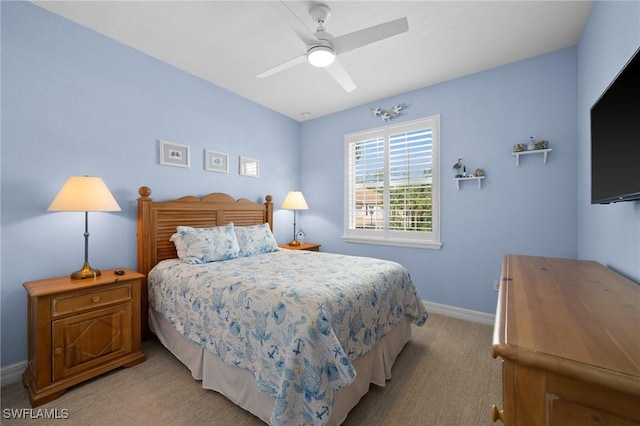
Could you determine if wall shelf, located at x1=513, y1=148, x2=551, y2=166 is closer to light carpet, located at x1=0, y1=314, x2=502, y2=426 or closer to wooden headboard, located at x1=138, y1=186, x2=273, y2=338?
light carpet, located at x1=0, y1=314, x2=502, y2=426

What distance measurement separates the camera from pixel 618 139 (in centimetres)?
124

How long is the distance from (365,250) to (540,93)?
2661mm

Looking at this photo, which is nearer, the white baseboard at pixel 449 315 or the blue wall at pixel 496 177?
the white baseboard at pixel 449 315

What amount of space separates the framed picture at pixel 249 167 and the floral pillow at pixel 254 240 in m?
0.88

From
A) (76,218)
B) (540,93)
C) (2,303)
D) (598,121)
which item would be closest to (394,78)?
(540,93)

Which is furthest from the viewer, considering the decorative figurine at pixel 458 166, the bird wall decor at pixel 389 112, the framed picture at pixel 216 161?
the bird wall decor at pixel 389 112

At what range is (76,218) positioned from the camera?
231cm

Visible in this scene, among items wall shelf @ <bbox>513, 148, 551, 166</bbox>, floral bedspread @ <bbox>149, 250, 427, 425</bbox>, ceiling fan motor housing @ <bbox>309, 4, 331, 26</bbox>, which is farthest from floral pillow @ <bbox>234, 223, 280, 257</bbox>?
wall shelf @ <bbox>513, 148, 551, 166</bbox>

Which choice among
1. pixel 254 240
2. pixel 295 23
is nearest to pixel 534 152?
pixel 295 23

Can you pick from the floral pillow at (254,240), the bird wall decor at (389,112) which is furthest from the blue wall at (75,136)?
the bird wall decor at (389,112)

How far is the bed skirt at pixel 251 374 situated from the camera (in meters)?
1.58

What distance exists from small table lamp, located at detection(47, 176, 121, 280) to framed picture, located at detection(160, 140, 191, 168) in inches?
33.8

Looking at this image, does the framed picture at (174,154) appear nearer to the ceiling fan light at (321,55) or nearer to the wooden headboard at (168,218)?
the wooden headboard at (168,218)

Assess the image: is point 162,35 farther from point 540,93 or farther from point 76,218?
point 540,93
